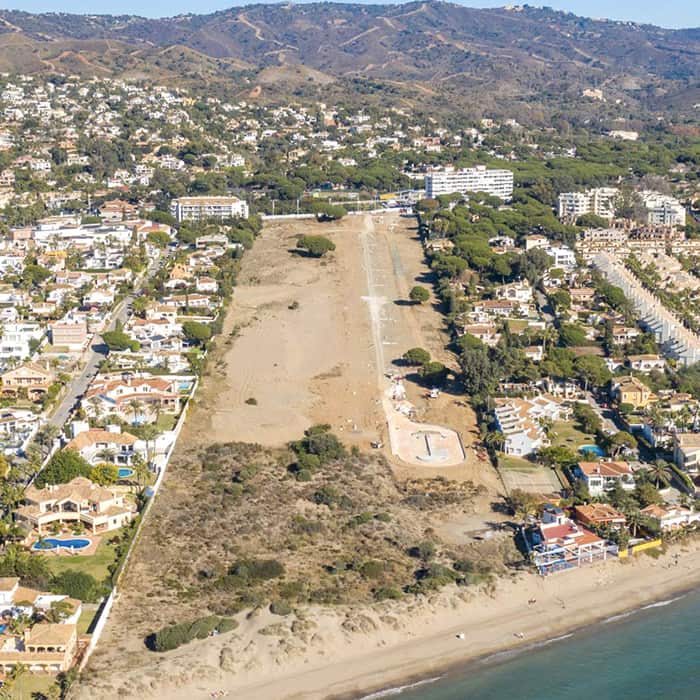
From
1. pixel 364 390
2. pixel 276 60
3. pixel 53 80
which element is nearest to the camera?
pixel 364 390

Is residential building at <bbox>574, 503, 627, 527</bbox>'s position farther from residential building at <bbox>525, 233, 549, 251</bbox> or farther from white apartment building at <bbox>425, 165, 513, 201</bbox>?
white apartment building at <bbox>425, 165, 513, 201</bbox>

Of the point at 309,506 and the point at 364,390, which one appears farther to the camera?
the point at 364,390

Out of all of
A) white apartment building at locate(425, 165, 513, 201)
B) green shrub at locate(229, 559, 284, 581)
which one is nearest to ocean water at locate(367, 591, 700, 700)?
green shrub at locate(229, 559, 284, 581)

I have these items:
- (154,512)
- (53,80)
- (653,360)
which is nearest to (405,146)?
(53,80)

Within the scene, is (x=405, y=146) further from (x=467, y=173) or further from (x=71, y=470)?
(x=71, y=470)

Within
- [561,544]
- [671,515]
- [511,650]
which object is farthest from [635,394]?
[511,650]

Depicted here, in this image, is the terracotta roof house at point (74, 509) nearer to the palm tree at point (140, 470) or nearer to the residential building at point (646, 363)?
the palm tree at point (140, 470)
